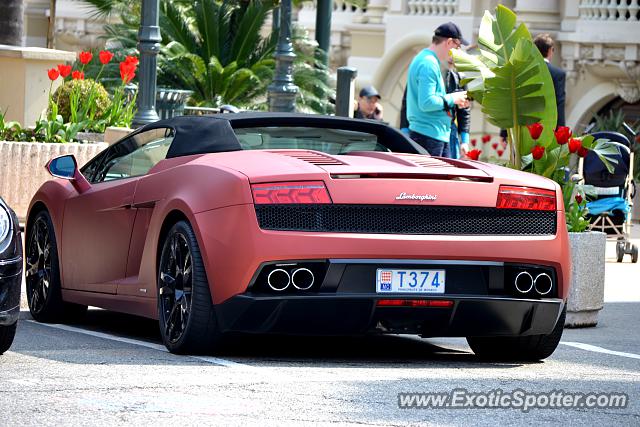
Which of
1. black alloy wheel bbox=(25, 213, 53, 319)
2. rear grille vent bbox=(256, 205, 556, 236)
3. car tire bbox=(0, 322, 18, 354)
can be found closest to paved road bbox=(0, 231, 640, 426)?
car tire bbox=(0, 322, 18, 354)

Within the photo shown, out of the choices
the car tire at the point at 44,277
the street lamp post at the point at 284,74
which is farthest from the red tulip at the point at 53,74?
the car tire at the point at 44,277

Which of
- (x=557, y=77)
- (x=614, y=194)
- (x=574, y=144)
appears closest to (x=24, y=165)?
(x=557, y=77)

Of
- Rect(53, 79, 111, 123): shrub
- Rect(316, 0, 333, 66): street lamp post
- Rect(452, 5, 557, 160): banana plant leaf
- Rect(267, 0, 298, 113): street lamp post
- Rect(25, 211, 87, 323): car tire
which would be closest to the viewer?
Rect(25, 211, 87, 323): car tire

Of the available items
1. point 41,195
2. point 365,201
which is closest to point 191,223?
point 365,201

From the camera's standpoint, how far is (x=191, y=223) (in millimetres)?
8438

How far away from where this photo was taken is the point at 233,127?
9359mm

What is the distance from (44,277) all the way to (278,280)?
2606 mm

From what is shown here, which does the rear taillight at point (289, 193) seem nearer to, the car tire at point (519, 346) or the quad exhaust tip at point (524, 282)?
the quad exhaust tip at point (524, 282)

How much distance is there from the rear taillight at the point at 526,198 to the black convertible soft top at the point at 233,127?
3.55 feet

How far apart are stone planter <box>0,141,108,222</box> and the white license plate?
7.72 m

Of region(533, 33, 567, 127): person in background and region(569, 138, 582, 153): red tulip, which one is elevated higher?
region(533, 33, 567, 127): person in background

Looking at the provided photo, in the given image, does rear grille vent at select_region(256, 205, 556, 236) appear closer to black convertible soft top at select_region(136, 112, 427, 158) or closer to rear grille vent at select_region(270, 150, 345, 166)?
rear grille vent at select_region(270, 150, 345, 166)

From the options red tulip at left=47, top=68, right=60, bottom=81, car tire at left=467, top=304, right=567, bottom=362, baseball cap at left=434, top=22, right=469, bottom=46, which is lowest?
car tire at left=467, top=304, right=567, bottom=362

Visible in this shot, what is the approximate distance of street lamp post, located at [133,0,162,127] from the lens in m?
16.6
